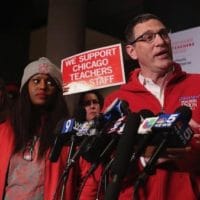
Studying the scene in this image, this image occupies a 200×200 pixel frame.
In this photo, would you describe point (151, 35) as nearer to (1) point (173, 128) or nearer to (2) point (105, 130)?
(2) point (105, 130)

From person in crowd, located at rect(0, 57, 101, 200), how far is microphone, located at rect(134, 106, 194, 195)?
0.90m

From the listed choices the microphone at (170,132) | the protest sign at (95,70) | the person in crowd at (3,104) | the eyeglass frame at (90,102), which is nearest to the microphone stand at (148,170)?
the microphone at (170,132)

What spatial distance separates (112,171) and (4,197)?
1.16m

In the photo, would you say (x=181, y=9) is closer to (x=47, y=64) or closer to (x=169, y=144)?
(x=47, y=64)

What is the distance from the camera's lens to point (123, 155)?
1147mm

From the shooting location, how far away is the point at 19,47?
5.56m

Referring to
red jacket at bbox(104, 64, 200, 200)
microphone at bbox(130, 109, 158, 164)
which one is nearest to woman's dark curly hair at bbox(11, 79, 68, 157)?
red jacket at bbox(104, 64, 200, 200)

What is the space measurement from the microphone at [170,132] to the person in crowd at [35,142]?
0.90 metres

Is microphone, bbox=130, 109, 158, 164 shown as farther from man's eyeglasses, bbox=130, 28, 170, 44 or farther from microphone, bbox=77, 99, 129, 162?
man's eyeglasses, bbox=130, 28, 170, 44

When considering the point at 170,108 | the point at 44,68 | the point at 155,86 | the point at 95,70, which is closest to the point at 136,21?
the point at 155,86

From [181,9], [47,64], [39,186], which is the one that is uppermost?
[181,9]

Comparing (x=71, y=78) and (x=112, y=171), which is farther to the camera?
(x=71, y=78)

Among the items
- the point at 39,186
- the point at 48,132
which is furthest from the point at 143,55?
the point at 39,186

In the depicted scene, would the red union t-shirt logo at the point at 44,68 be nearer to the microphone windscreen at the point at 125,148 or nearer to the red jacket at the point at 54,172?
the red jacket at the point at 54,172
